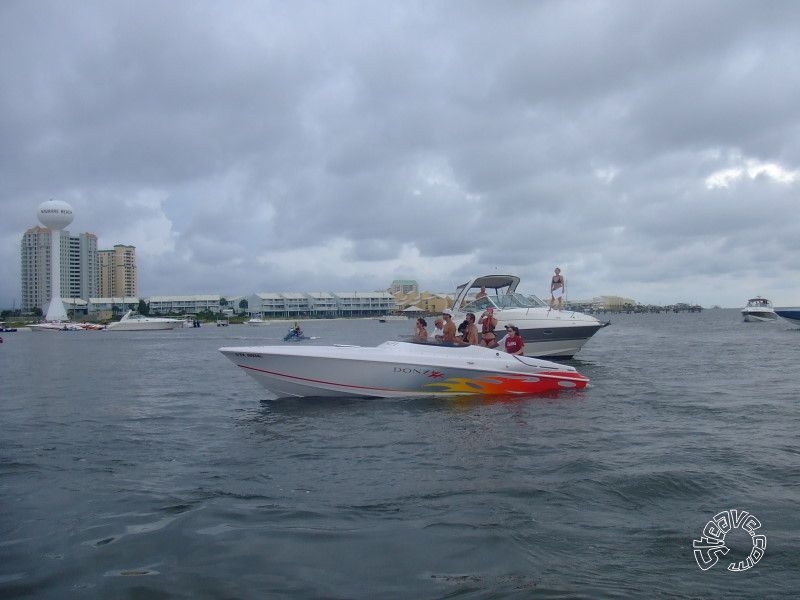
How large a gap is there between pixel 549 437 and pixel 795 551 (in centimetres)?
498

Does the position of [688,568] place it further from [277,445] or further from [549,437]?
[277,445]

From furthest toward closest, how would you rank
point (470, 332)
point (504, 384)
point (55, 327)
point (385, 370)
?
1. point (55, 327)
2. point (470, 332)
3. point (504, 384)
4. point (385, 370)

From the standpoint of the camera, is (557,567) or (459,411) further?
(459,411)

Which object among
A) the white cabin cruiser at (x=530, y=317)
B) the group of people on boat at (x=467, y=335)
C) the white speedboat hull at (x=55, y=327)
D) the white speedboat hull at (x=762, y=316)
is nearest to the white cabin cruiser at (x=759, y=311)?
the white speedboat hull at (x=762, y=316)

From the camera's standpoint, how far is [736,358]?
84.9ft

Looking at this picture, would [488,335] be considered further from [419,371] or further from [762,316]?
[762,316]

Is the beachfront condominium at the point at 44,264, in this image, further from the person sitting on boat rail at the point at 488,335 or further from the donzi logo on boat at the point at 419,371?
the donzi logo on boat at the point at 419,371

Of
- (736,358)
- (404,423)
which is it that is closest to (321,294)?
(736,358)

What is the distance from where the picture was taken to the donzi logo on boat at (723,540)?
532 centimetres

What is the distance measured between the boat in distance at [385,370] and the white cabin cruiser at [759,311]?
7071 centimetres

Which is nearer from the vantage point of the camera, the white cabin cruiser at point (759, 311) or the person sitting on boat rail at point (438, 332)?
the person sitting on boat rail at point (438, 332)

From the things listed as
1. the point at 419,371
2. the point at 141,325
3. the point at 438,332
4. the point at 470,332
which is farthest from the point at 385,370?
the point at 141,325

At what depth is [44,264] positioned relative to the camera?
191875 mm

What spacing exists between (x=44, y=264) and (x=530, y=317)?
20146cm
